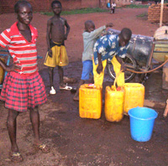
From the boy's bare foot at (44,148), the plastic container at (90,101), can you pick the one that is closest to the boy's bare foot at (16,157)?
the boy's bare foot at (44,148)

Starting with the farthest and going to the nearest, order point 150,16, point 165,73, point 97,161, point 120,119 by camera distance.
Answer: point 150,16 < point 165,73 < point 120,119 < point 97,161

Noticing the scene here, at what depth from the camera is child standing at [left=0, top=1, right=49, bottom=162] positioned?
2473mm

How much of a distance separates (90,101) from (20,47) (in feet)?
5.12

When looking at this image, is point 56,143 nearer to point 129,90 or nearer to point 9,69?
point 9,69

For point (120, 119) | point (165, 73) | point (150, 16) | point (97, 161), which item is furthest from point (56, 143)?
point (150, 16)

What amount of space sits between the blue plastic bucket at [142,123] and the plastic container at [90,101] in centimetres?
67

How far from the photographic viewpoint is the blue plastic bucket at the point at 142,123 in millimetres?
2965

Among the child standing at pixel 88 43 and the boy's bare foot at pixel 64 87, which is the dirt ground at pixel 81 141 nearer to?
the boy's bare foot at pixel 64 87

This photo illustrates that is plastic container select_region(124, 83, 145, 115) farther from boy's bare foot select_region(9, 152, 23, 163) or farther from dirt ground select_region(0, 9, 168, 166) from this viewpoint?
boy's bare foot select_region(9, 152, 23, 163)

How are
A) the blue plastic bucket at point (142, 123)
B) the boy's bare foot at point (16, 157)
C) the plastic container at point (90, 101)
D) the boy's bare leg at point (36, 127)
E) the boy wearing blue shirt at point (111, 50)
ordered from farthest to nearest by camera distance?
the plastic container at point (90, 101)
the boy wearing blue shirt at point (111, 50)
the blue plastic bucket at point (142, 123)
the boy's bare leg at point (36, 127)
the boy's bare foot at point (16, 157)

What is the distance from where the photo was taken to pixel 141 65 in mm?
5773

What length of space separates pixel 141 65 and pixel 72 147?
3.49 metres

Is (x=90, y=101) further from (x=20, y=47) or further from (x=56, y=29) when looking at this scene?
(x=56, y=29)

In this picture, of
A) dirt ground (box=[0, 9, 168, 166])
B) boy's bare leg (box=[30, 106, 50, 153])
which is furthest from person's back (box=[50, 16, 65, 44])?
boy's bare leg (box=[30, 106, 50, 153])
